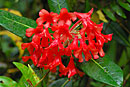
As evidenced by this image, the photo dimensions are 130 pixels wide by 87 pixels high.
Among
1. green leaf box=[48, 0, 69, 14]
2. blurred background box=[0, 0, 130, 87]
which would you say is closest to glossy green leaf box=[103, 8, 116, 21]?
blurred background box=[0, 0, 130, 87]

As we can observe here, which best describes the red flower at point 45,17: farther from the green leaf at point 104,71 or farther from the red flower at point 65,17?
the green leaf at point 104,71

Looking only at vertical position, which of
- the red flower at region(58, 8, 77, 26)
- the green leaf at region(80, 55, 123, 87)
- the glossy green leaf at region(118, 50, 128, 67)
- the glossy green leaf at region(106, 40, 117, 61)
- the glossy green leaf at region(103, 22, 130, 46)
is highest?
the red flower at region(58, 8, 77, 26)

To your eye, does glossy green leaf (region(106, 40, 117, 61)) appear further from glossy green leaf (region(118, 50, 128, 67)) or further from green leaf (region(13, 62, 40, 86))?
green leaf (region(13, 62, 40, 86))

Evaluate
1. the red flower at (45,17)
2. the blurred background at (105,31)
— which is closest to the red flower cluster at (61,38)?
the red flower at (45,17)

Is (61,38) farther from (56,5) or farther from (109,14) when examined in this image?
(109,14)

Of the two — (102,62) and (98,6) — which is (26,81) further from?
(98,6)

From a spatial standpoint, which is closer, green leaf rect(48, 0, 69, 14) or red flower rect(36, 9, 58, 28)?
red flower rect(36, 9, 58, 28)
